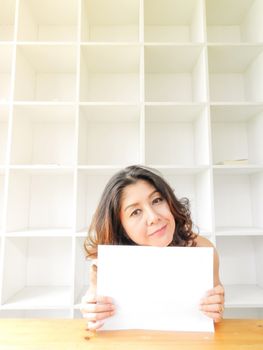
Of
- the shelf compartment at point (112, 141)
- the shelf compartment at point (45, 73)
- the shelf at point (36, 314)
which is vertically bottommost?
the shelf at point (36, 314)

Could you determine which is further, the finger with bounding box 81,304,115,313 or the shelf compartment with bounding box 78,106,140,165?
the shelf compartment with bounding box 78,106,140,165

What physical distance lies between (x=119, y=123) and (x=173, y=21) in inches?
32.6

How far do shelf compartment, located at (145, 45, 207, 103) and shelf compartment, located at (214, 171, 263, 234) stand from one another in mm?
591

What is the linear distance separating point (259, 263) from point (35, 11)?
7.23ft

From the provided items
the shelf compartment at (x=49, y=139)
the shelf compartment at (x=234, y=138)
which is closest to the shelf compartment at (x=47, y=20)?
the shelf compartment at (x=49, y=139)

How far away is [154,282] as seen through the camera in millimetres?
615

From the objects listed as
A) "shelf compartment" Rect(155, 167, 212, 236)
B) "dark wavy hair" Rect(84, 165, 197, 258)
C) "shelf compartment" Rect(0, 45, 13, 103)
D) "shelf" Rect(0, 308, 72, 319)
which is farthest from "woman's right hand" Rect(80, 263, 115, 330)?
"shelf compartment" Rect(0, 45, 13, 103)

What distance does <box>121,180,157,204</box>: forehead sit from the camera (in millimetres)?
880

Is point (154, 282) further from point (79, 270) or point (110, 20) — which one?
point (110, 20)

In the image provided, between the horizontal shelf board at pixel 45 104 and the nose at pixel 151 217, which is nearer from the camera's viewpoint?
the nose at pixel 151 217

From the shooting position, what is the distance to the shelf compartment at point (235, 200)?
5.69 ft

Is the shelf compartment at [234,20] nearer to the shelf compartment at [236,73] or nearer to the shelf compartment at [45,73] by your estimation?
the shelf compartment at [236,73]

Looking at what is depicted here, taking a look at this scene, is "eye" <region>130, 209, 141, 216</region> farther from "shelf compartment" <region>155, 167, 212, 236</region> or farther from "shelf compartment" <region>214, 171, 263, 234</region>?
"shelf compartment" <region>214, 171, 263, 234</region>

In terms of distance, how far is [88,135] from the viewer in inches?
70.7
